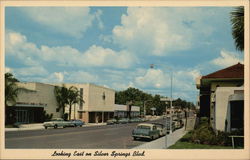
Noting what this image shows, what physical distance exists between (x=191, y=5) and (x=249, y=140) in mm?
7788

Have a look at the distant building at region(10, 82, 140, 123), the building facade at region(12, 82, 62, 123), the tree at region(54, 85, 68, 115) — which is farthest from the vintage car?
the tree at region(54, 85, 68, 115)

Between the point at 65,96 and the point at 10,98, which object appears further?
the point at 65,96

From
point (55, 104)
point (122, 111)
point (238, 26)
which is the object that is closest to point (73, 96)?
point (55, 104)

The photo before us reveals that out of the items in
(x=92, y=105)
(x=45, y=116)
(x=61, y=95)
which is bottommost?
(x=45, y=116)

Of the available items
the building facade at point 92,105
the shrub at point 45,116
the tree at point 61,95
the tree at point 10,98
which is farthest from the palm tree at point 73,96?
the tree at point 10,98

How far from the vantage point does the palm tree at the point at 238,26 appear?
18250 millimetres

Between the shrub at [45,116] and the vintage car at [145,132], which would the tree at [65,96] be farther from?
the vintage car at [145,132]

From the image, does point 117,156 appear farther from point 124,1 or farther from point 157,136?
point 157,136

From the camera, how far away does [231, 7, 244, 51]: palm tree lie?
18250mm

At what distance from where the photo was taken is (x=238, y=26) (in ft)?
60.5

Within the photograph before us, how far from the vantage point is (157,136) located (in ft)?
108

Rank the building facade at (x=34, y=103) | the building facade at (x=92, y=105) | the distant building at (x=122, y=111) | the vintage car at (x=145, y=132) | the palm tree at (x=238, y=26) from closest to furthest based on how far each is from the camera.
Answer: the palm tree at (x=238, y=26) < the vintage car at (x=145, y=132) < the building facade at (x=34, y=103) < the building facade at (x=92, y=105) < the distant building at (x=122, y=111)

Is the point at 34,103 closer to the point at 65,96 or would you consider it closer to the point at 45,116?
the point at 45,116

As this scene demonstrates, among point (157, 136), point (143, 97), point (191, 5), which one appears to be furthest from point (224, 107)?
point (143, 97)
